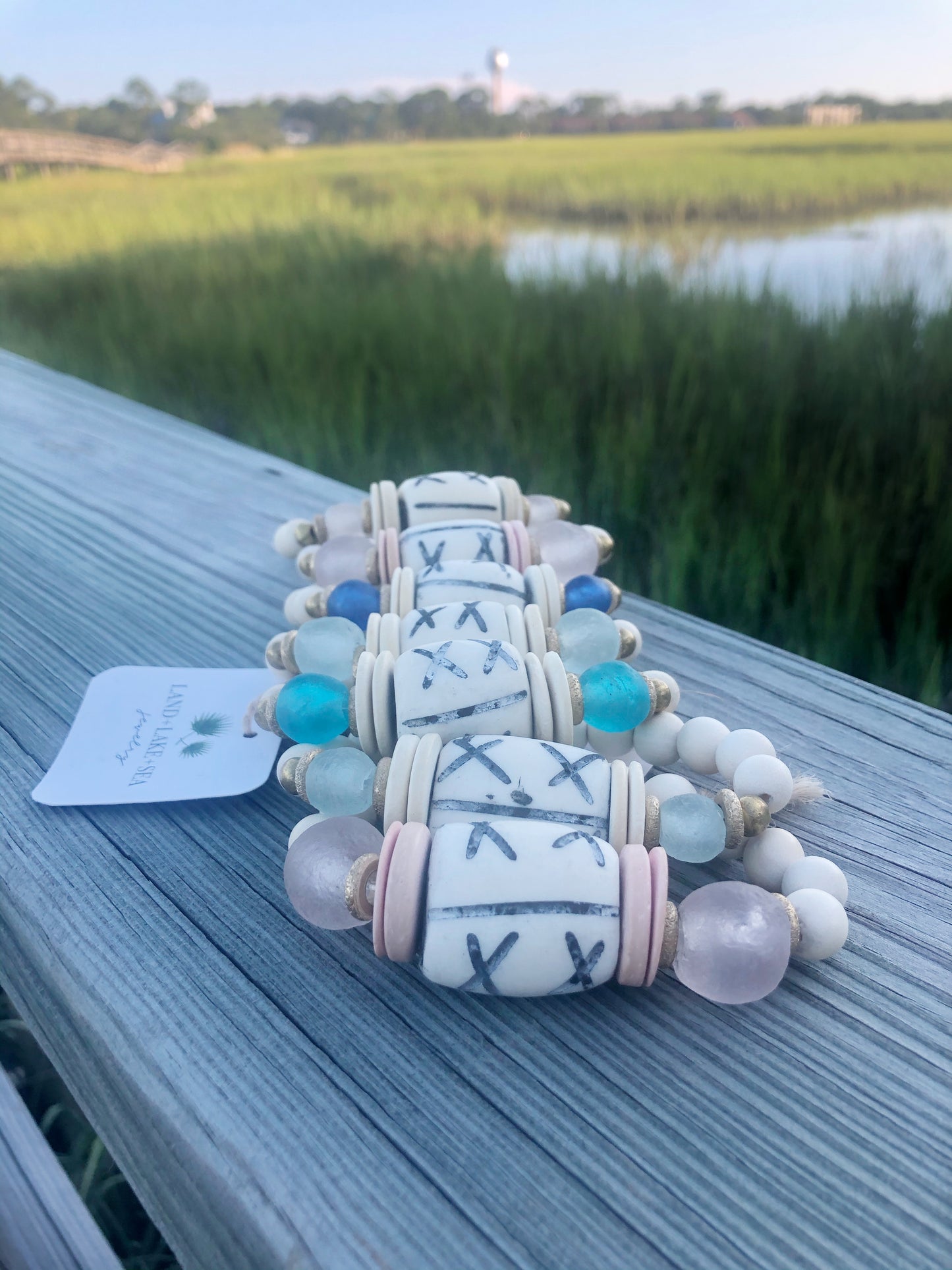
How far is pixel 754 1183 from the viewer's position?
41cm

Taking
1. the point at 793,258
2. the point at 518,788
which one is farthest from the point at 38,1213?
the point at 793,258

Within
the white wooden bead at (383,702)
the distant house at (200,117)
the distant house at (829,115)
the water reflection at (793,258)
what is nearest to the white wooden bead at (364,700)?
the white wooden bead at (383,702)

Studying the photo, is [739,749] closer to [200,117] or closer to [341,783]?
[341,783]

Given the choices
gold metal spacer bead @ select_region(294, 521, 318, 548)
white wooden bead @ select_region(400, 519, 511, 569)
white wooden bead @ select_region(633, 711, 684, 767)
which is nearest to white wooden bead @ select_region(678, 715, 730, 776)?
white wooden bead @ select_region(633, 711, 684, 767)

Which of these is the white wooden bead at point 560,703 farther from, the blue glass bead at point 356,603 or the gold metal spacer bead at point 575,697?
the blue glass bead at point 356,603

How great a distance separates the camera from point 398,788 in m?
0.51

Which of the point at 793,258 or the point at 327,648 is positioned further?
the point at 793,258

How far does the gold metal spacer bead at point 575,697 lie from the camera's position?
0.58 metres

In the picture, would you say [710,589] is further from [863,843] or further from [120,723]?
[120,723]

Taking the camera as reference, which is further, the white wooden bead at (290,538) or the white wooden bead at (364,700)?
the white wooden bead at (290,538)

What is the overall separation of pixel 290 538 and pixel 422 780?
1.65ft

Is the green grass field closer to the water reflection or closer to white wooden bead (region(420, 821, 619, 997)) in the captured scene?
the water reflection

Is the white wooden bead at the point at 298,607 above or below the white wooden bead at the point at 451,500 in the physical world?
below

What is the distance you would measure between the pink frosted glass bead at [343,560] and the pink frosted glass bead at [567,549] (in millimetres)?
160
